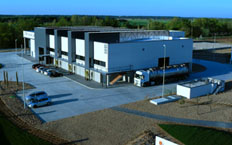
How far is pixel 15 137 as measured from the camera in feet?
69.0

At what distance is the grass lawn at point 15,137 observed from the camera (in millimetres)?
20125

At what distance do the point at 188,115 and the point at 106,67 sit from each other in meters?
15.5

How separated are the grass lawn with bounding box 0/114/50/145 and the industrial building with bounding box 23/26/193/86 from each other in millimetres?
16421

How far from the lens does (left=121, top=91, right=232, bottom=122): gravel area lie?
25.9m

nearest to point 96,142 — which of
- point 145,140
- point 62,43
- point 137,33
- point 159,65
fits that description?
point 145,140

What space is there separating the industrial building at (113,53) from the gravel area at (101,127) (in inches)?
485

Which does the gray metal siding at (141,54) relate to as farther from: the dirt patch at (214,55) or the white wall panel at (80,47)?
the dirt patch at (214,55)

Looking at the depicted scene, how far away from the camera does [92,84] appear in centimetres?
3750

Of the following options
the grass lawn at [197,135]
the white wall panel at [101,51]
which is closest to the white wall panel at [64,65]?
the white wall panel at [101,51]

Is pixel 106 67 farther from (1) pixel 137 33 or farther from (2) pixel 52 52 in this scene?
(2) pixel 52 52

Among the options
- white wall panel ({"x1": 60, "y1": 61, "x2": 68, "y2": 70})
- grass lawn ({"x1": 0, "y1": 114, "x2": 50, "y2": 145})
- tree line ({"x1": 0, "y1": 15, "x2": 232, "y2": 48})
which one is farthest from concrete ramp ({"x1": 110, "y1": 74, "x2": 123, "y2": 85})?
tree line ({"x1": 0, "y1": 15, "x2": 232, "y2": 48})

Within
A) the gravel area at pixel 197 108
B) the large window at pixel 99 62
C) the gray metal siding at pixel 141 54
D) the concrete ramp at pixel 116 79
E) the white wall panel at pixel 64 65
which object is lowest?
the gravel area at pixel 197 108

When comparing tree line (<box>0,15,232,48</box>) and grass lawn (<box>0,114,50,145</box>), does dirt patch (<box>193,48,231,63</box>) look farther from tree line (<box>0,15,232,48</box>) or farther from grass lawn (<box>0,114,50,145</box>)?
grass lawn (<box>0,114,50,145</box>)

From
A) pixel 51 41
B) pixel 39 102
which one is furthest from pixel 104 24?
pixel 39 102
